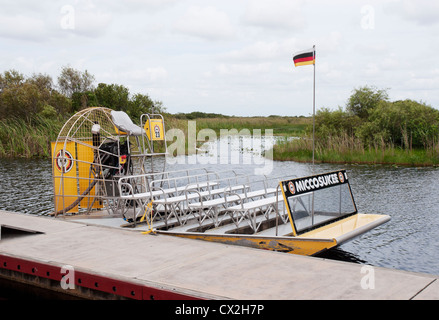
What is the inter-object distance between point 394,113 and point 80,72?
4109 cm

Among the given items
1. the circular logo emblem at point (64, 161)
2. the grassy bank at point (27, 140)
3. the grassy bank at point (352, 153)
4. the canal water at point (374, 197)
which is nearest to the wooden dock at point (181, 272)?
the circular logo emblem at point (64, 161)

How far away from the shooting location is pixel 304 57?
1195cm

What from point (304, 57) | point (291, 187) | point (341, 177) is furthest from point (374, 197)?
point (291, 187)

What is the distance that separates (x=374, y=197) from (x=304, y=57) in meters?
7.76

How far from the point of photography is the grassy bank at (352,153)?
2791 centimetres

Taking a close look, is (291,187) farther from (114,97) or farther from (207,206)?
(114,97)

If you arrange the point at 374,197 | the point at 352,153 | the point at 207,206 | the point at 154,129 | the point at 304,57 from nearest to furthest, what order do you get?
1. the point at 207,206
2. the point at 154,129
3. the point at 304,57
4. the point at 374,197
5. the point at 352,153

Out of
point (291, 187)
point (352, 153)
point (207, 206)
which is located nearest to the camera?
point (291, 187)

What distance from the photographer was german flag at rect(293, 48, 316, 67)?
38.3 feet

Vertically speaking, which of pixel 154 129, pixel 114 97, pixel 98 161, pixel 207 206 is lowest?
pixel 207 206

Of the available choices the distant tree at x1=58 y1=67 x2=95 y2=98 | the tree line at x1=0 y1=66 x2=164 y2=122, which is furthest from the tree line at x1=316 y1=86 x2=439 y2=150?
the distant tree at x1=58 y1=67 x2=95 y2=98

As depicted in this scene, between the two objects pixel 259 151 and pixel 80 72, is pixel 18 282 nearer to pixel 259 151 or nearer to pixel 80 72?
pixel 259 151

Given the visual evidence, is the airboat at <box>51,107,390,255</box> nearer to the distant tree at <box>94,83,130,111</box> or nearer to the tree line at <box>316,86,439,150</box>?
the tree line at <box>316,86,439,150</box>
